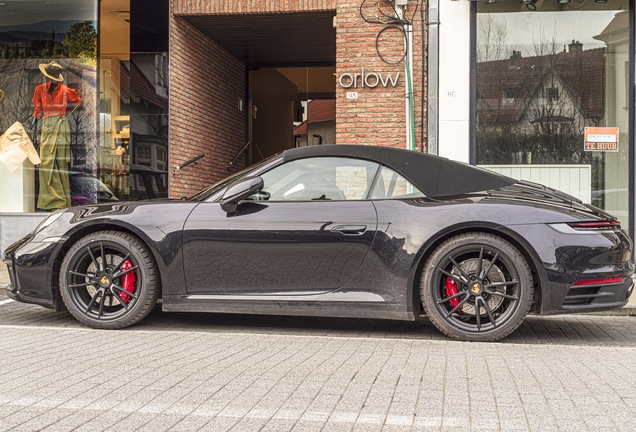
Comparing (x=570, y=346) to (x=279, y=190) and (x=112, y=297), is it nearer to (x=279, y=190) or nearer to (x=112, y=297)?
(x=279, y=190)

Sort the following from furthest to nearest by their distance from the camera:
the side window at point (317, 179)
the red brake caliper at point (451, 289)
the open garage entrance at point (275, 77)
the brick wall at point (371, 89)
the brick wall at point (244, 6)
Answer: the open garage entrance at point (275, 77)
the brick wall at point (244, 6)
the brick wall at point (371, 89)
the side window at point (317, 179)
the red brake caliper at point (451, 289)

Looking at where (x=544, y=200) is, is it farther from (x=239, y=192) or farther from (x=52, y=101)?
(x=52, y=101)

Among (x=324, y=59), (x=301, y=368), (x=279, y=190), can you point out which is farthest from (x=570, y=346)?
(x=324, y=59)

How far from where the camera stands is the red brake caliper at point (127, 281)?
5477 millimetres

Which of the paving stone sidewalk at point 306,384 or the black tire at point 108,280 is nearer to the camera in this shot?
the paving stone sidewalk at point 306,384

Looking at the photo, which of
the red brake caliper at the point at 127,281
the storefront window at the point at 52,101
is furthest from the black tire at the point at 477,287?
the storefront window at the point at 52,101

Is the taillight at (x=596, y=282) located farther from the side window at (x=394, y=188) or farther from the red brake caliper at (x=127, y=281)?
the red brake caliper at (x=127, y=281)

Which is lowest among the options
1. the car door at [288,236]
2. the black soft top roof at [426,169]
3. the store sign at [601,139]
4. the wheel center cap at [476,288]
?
the wheel center cap at [476,288]

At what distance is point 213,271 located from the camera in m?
5.32

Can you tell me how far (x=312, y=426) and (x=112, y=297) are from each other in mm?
2943

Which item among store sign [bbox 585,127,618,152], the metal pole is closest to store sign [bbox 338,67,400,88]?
the metal pole

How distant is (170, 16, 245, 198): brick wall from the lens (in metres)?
12.4

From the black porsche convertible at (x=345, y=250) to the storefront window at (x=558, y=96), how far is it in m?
5.21

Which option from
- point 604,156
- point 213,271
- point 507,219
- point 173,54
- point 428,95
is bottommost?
point 213,271
